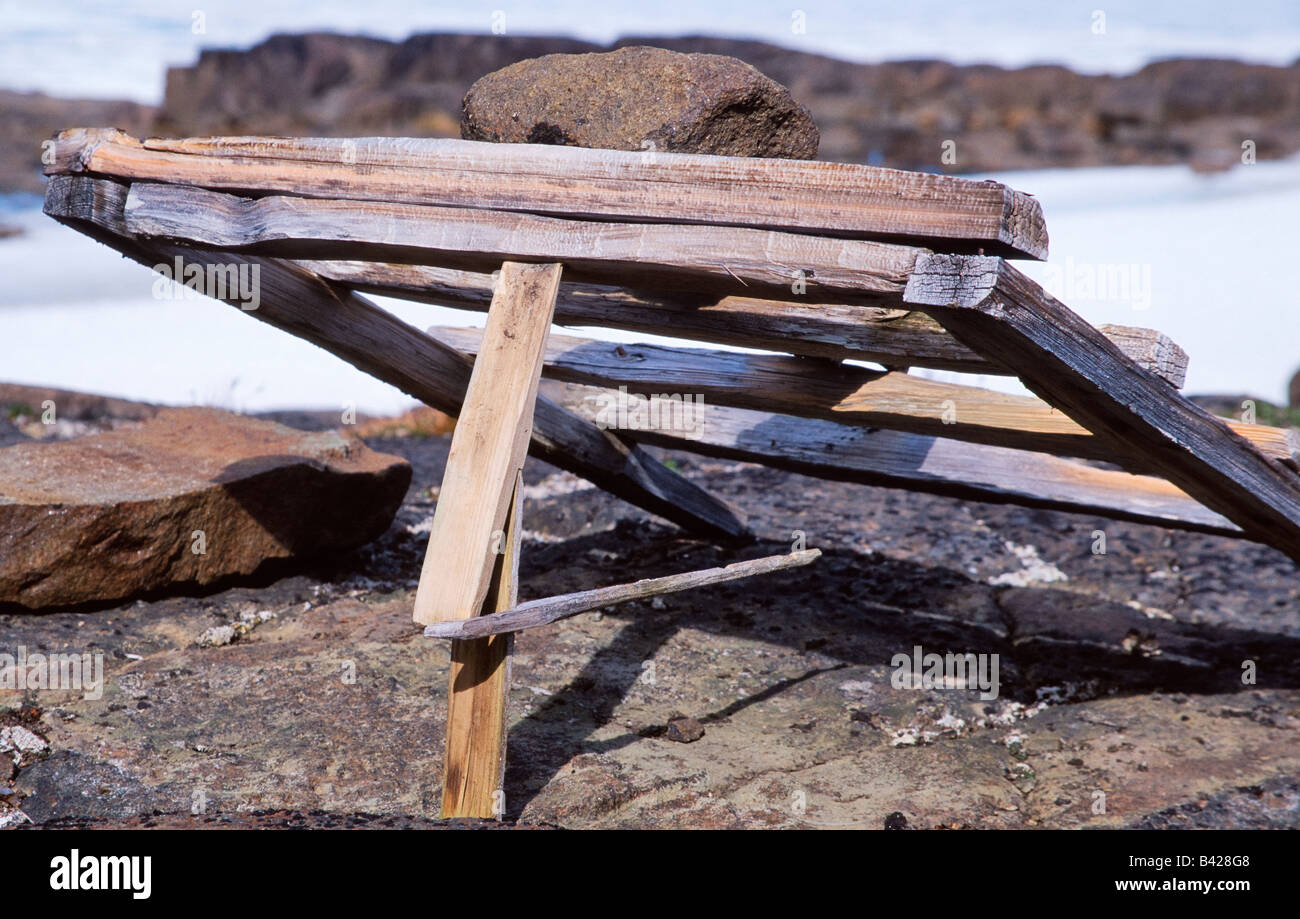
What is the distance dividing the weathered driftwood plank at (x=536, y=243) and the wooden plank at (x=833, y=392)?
1344 millimetres

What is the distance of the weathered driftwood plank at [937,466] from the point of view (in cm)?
443

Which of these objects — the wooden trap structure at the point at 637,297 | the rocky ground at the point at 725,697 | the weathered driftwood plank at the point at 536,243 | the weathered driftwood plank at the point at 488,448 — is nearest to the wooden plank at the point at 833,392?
the wooden trap structure at the point at 637,297

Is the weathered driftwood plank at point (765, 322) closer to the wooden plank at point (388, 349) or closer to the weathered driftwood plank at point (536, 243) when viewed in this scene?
the wooden plank at point (388, 349)

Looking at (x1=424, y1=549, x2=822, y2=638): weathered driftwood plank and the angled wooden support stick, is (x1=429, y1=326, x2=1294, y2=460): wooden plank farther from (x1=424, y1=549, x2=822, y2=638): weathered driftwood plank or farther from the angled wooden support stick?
the angled wooden support stick

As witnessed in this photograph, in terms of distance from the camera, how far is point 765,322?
3568 mm

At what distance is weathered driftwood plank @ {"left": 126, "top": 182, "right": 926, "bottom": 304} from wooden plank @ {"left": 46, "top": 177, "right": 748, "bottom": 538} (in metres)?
0.30

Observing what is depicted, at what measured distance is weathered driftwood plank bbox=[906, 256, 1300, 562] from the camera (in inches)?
95.8

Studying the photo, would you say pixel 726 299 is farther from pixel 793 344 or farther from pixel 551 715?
pixel 551 715

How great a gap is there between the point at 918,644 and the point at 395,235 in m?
3.08

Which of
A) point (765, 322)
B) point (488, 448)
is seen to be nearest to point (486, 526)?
point (488, 448)

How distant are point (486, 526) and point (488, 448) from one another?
0.69 ft

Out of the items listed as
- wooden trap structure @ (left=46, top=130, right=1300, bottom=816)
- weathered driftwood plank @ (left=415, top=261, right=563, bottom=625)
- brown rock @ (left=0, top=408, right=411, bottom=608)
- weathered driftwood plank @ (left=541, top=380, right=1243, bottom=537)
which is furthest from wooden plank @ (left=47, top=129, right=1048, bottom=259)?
weathered driftwood plank @ (left=541, top=380, right=1243, bottom=537)

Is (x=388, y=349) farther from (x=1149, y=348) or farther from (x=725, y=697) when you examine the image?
(x=1149, y=348)

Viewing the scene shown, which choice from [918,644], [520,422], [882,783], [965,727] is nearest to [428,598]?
[520,422]
